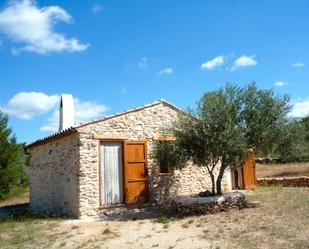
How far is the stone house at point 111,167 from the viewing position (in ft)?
46.2

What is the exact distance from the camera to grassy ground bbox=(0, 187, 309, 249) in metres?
9.00

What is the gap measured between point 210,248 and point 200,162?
5747 mm

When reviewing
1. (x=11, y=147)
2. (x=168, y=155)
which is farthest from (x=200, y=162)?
(x=11, y=147)

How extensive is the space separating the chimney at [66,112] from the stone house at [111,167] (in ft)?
7.33

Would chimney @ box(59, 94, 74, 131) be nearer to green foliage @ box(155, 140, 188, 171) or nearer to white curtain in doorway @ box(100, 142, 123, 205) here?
white curtain in doorway @ box(100, 142, 123, 205)

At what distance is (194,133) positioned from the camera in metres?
13.5

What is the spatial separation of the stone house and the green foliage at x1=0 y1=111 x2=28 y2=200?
18.0ft

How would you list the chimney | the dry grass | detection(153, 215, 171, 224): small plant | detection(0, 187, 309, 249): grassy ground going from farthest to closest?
the dry grass, the chimney, detection(153, 215, 171, 224): small plant, detection(0, 187, 309, 249): grassy ground

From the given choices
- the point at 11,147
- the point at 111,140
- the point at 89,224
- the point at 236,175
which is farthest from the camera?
the point at 11,147

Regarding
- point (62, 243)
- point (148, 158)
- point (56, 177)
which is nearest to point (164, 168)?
point (148, 158)

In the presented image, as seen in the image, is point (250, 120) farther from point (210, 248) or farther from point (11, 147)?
point (11, 147)

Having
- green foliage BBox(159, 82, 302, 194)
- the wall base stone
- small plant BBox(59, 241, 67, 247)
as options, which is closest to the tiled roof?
green foliage BBox(159, 82, 302, 194)

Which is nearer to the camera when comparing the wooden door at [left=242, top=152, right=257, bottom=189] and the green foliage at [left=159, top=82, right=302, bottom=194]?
the green foliage at [left=159, top=82, right=302, bottom=194]

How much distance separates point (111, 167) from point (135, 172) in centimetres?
101
